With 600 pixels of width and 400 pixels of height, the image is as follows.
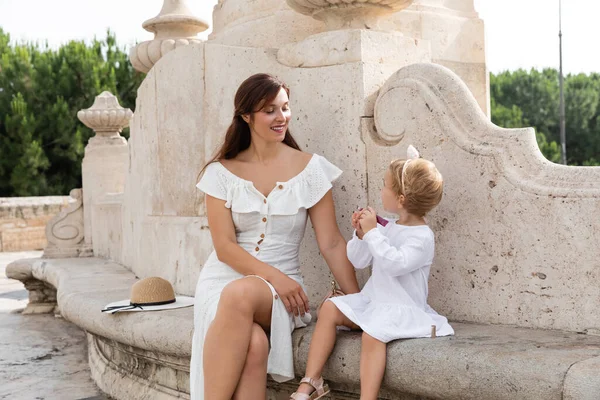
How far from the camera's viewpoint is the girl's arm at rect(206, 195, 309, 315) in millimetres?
3008

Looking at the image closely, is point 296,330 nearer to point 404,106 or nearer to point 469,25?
point 404,106

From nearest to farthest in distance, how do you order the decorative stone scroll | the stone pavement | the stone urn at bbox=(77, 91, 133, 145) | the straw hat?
the straw hat < the stone pavement < the decorative stone scroll < the stone urn at bbox=(77, 91, 133, 145)

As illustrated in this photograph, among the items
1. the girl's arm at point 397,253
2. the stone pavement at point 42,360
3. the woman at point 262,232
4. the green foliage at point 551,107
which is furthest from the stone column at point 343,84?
the green foliage at point 551,107

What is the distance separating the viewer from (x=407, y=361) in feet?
8.64

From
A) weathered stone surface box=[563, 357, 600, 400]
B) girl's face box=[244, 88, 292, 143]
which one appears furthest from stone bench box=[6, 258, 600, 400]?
girl's face box=[244, 88, 292, 143]

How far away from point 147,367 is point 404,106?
6.02 feet

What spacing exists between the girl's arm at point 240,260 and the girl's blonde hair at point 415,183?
0.54 m

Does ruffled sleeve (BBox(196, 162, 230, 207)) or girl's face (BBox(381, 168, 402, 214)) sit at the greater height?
ruffled sleeve (BBox(196, 162, 230, 207))

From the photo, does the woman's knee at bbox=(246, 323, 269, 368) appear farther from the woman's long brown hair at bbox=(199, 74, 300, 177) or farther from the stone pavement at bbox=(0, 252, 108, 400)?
the stone pavement at bbox=(0, 252, 108, 400)

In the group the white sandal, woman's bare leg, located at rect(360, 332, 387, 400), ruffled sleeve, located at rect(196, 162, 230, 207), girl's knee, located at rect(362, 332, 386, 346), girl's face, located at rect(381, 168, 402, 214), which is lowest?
the white sandal

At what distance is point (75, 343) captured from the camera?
587 centimetres

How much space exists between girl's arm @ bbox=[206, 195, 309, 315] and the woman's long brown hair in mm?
247

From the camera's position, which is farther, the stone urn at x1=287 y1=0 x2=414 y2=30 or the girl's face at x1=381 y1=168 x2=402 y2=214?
the stone urn at x1=287 y1=0 x2=414 y2=30

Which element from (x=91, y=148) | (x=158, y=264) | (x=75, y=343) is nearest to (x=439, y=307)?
(x=158, y=264)
